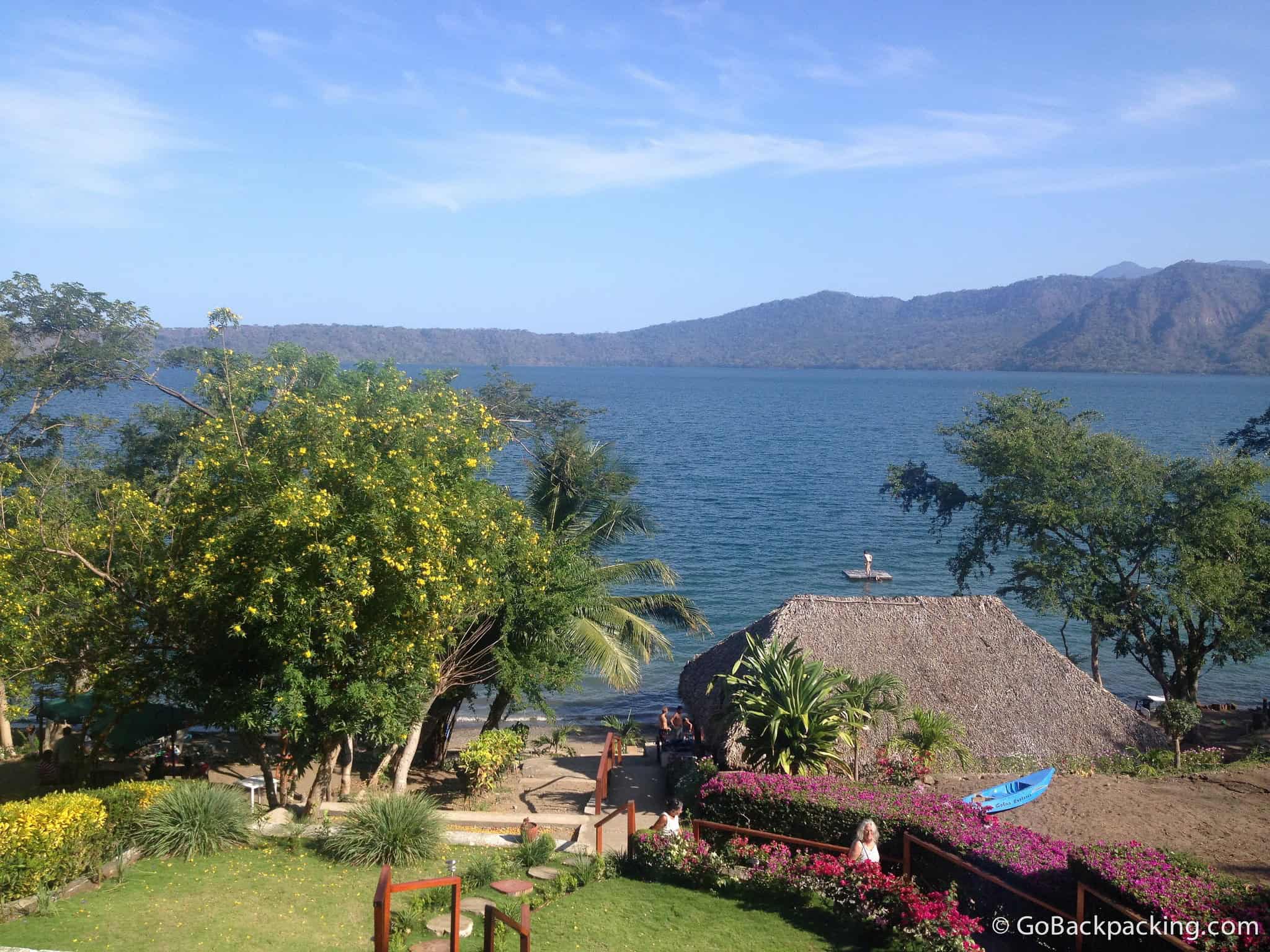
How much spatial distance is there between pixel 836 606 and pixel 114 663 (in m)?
13.0

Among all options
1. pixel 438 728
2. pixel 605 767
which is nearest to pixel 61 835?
pixel 605 767

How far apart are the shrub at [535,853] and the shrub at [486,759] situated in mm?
4396

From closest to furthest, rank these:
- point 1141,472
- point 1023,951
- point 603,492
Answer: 1. point 1023,951
2. point 603,492
3. point 1141,472

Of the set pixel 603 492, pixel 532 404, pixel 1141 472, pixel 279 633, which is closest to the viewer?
pixel 279 633

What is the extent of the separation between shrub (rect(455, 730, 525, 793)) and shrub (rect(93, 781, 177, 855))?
552 centimetres

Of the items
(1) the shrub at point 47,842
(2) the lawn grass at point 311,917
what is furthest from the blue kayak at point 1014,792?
(1) the shrub at point 47,842

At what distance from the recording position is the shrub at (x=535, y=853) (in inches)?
501

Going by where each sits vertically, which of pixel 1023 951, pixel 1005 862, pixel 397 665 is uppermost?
pixel 397 665

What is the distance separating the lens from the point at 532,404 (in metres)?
37.1

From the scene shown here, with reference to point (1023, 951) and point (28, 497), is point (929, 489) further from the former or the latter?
point (28, 497)

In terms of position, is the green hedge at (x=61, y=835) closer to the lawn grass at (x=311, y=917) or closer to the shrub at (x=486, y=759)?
the lawn grass at (x=311, y=917)

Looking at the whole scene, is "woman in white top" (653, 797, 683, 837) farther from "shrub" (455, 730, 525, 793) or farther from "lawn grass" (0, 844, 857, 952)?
"shrub" (455, 730, 525, 793)

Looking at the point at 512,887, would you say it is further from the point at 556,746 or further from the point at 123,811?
the point at 556,746

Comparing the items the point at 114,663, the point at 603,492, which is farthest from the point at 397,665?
the point at 603,492
